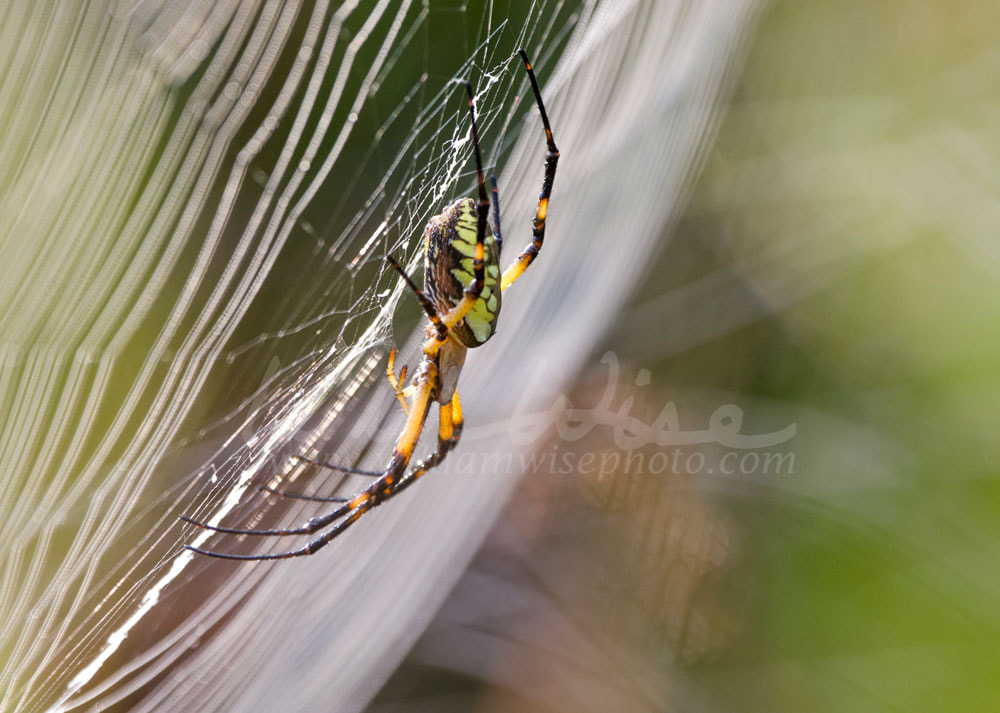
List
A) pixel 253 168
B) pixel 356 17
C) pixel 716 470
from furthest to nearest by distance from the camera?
pixel 716 470 → pixel 356 17 → pixel 253 168

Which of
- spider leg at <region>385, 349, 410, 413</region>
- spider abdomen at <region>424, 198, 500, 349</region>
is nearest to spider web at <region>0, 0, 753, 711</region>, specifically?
spider leg at <region>385, 349, 410, 413</region>

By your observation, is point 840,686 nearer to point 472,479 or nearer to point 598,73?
point 472,479

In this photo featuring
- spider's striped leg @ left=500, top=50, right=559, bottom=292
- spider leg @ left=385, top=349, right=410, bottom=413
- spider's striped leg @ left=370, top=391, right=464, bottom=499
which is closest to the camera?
spider's striped leg @ left=500, top=50, right=559, bottom=292

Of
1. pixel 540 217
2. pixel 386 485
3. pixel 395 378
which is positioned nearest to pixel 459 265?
pixel 540 217

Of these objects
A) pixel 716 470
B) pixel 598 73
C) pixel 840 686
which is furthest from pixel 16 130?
pixel 840 686

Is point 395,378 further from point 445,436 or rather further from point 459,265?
point 459,265

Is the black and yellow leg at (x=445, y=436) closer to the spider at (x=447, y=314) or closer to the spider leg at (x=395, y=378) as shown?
the spider at (x=447, y=314)

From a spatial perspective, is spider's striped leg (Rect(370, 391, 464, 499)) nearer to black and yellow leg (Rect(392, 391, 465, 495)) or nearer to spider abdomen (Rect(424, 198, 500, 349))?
black and yellow leg (Rect(392, 391, 465, 495))
